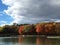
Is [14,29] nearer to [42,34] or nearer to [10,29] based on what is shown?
[10,29]

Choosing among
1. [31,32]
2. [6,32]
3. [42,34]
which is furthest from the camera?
[6,32]

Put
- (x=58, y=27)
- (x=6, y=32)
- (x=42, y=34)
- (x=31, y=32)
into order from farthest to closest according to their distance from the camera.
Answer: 1. (x=6, y=32)
2. (x=31, y=32)
3. (x=42, y=34)
4. (x=58, y=27)

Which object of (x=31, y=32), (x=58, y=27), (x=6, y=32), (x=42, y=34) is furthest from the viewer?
(x=6, y=32)

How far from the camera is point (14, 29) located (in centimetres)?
14012

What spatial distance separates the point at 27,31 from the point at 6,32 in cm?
1341

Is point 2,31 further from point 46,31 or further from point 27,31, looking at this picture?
point 46,31

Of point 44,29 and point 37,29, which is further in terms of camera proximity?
point 37,29

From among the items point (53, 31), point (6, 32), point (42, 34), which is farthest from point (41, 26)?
point (6, 32)

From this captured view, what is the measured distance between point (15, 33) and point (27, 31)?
12.0 m

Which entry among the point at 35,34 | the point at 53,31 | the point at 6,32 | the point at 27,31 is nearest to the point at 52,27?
the point at 53,31

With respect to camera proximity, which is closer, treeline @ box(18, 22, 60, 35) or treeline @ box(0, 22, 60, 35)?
treeline @ box(18, 22, 60, 35)

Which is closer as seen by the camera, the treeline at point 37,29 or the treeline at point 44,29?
the treeline at point 44,29

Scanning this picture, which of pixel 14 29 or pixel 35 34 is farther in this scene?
pixel 14 29

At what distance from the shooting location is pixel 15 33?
139m
